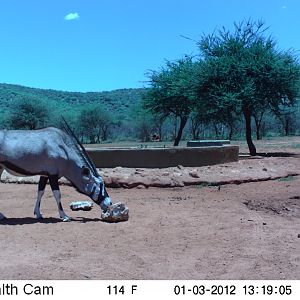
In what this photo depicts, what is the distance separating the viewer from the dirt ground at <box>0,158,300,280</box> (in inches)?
236

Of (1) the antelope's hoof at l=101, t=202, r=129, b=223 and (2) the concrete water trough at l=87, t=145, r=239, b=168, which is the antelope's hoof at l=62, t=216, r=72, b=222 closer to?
(1) the antelope's hoof at l=101, t=202, r=129, b=223

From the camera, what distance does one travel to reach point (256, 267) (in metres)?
6.14

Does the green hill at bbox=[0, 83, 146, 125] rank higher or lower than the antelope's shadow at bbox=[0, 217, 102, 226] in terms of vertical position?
higher

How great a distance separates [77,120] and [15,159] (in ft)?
175

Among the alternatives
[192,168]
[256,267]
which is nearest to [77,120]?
[192,168]

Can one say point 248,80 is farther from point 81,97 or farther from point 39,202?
point 81,97

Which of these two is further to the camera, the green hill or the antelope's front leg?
the green hill

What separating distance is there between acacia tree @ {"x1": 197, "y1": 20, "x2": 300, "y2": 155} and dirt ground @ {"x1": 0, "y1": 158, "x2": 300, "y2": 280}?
478 inches

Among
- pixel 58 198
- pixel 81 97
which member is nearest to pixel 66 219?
pixel 58 198

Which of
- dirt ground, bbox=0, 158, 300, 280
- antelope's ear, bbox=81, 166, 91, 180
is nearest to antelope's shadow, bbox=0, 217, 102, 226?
dirt ground, bbox=0, 158, 300, 280

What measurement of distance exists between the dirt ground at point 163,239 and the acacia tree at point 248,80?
12.1 metres

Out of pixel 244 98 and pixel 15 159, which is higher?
pixel 244 98

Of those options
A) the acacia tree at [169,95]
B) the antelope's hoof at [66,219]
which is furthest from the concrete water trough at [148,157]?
the acacia tree at [169,95]
